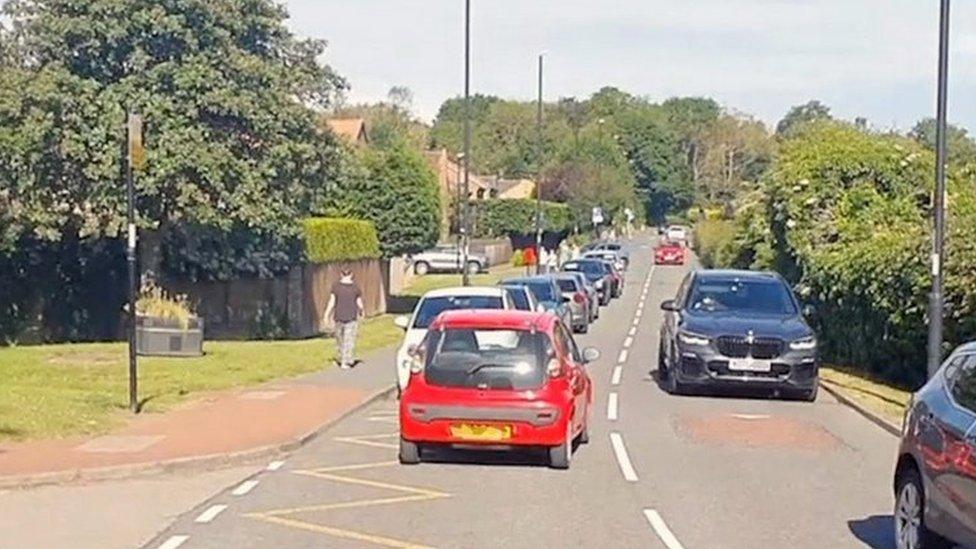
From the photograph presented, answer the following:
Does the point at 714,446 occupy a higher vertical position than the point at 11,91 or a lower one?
lower

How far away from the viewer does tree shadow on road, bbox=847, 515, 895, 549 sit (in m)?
11.8

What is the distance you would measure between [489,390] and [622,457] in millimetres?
2037

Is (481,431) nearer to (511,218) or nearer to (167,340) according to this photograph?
(167,340)

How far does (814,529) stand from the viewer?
12438mm

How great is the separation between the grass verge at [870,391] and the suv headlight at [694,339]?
2.34 m

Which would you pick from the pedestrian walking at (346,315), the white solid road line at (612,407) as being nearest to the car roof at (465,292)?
the white solid road line at (612,407)

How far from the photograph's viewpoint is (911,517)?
10836 mm

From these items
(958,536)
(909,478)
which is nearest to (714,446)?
(909,478)

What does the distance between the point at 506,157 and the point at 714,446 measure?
13191 centimetres

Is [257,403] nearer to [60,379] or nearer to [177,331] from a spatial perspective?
[60,379]

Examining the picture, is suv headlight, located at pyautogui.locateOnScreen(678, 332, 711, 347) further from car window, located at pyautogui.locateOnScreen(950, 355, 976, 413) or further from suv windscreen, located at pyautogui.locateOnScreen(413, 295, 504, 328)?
car window, located at pyautogui.locateOnScreen(950, 355, 976, 413)

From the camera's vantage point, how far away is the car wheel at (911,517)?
34.6ft

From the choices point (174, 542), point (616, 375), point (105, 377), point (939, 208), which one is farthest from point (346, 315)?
point (174, 542)

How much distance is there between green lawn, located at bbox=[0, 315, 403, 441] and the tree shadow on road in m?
8.71
